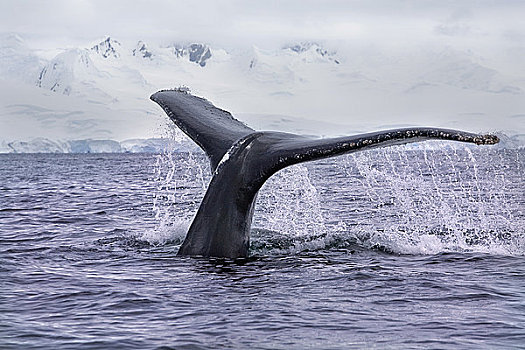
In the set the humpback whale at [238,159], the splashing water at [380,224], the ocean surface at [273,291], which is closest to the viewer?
the ocean surface at [273,291]

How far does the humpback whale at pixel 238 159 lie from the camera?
629cm

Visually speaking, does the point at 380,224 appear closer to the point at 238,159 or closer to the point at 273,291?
the point at 238,159

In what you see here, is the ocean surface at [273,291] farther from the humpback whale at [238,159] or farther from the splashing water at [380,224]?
the humpback whale at [238,159]

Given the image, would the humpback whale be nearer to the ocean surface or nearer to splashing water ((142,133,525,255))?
the ocean surface

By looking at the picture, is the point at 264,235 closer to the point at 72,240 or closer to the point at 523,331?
the point at 72,240

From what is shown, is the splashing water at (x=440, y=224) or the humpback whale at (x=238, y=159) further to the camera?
the splashing water at (x=440, y=224)

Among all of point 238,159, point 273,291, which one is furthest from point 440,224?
point 273,291

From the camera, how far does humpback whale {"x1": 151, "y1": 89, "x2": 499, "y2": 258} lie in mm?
6289

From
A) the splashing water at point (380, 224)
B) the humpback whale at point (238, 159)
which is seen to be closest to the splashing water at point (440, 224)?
the splashing water at point (380, 224)

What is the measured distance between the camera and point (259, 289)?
6324 mm

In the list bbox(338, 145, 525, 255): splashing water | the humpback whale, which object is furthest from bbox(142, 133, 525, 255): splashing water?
the humpback whale

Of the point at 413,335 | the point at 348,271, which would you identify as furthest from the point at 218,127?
the point at 413,335

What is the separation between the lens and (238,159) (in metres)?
6.83

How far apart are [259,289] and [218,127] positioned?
1880 millimetres
